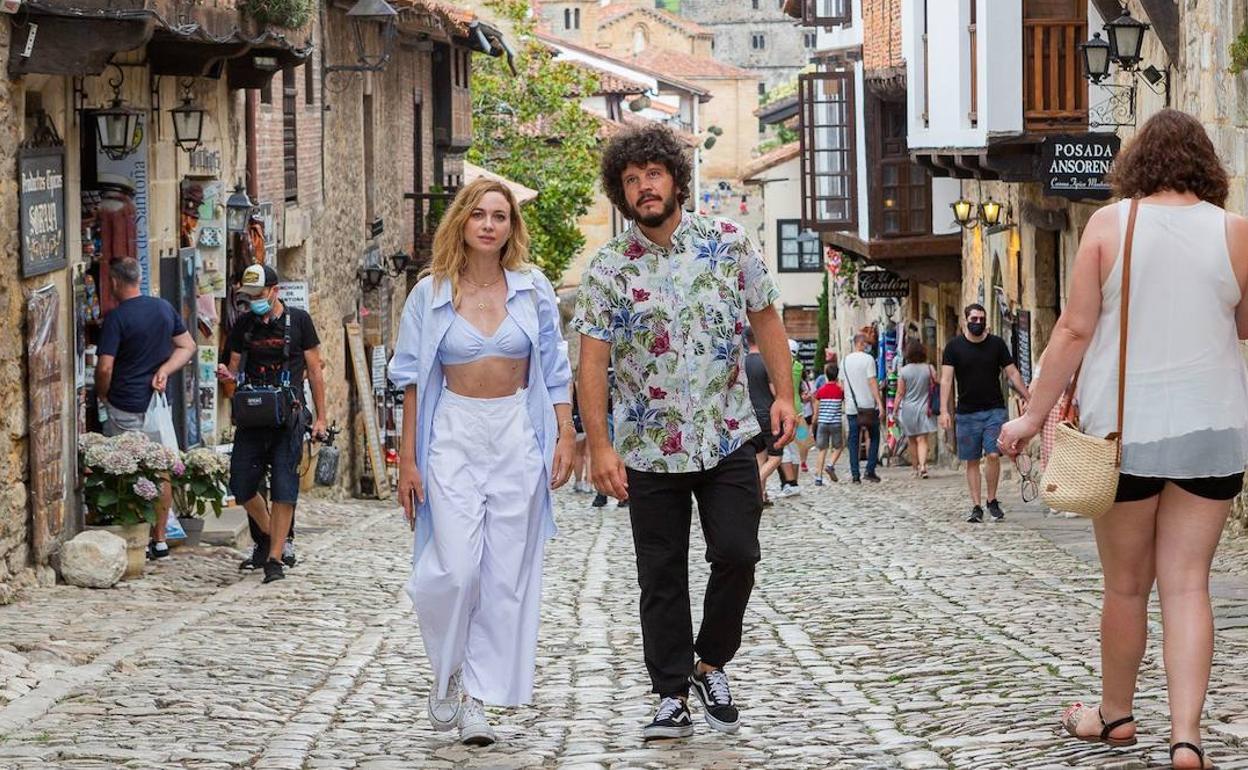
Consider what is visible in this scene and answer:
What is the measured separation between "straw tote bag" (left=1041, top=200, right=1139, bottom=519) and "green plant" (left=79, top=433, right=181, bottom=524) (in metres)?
7.33

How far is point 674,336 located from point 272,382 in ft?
19.6

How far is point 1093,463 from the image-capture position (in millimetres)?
5359

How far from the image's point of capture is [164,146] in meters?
15.8

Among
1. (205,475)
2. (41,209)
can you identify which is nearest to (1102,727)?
(41,209)

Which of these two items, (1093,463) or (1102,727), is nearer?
(1093,463)

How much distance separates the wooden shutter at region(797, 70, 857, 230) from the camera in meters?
32.7

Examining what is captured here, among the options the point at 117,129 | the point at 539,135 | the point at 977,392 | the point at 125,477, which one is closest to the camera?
the point at 125,477

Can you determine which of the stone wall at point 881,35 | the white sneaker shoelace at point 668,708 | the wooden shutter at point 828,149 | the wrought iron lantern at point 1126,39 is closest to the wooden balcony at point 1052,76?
the wrought iron lantern at point 1126,39

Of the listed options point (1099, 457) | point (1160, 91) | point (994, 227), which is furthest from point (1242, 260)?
point (994, 227)

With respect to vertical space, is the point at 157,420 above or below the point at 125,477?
above

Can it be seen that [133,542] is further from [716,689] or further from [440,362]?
[716,689]

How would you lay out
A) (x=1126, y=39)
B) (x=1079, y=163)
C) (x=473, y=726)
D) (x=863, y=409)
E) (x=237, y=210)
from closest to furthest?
1. (x=473, y=726)
2. (x=1126, y=39)
3. (x=1079, y=163)
4. (x=237, y=210)
5. (x=863, y=409)

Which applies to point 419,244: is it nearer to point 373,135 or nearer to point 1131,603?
point 373,135

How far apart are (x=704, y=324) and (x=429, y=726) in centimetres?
176
